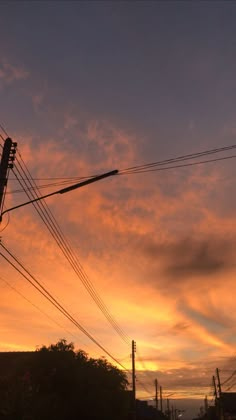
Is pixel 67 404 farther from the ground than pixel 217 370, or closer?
closer

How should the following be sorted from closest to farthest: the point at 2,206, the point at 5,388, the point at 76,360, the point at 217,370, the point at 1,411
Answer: the point at 2,206, the point at 1,411, the point at 5,388, the point at 76,360, the point at 217,370

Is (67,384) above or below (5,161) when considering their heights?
below

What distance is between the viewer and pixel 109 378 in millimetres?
40031

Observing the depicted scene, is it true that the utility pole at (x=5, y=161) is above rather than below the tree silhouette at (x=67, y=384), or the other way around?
above

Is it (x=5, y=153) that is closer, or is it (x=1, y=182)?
(x=1, y=182)

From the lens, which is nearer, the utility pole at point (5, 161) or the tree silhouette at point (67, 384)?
the utility pole at point (5, 161)

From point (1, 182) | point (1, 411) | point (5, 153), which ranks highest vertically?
point (5, 153)

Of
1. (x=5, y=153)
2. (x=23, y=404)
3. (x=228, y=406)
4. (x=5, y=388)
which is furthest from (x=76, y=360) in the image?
(x=228, y=406)

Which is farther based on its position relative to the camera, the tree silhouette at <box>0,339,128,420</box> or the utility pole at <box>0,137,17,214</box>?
the tree silhouette at <box>0,339,128,420</box>

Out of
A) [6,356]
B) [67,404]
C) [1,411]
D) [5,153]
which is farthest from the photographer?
[6,356]

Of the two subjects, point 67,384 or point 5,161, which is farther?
point 67,384

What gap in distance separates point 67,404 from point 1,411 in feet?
37.4

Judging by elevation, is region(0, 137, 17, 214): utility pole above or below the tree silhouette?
above

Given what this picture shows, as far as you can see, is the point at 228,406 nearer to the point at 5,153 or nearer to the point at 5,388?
the point at 5,388
